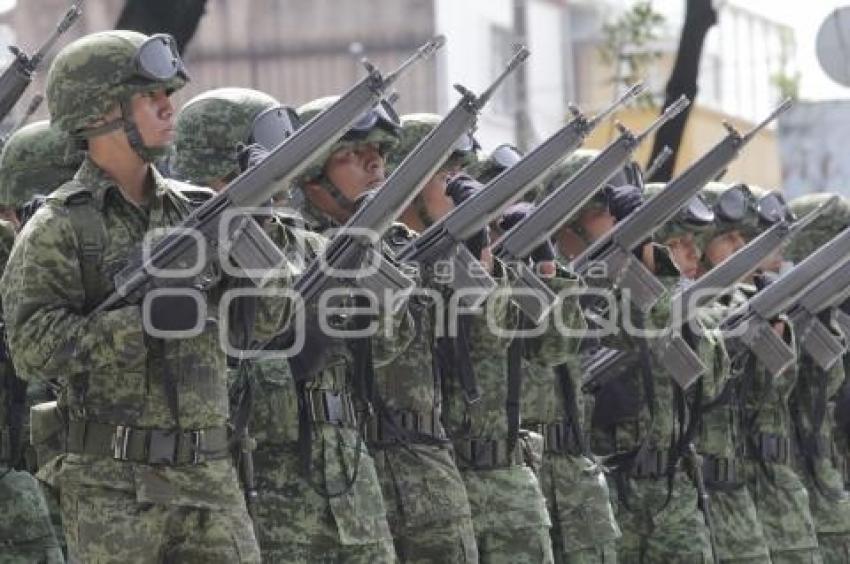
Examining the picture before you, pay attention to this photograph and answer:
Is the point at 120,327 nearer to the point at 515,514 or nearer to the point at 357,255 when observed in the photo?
the point at 357,255

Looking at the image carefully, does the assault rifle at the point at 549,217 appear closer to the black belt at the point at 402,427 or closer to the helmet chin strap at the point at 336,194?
the black belt at the point at 402,427

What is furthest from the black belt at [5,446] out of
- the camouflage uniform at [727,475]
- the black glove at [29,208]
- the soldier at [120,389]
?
the camouflage uniform at [727,475]

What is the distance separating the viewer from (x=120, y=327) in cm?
820

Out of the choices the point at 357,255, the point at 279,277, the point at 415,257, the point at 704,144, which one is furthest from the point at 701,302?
the point at 704,144

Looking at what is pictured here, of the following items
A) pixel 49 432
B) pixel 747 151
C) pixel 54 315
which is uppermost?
pixel 747 151

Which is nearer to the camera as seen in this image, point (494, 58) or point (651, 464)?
point (651, 464)

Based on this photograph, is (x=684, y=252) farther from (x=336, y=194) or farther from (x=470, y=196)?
(x=336, y=194)

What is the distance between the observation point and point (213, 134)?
10336 mm

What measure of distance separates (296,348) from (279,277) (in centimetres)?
95

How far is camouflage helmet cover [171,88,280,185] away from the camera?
1030 centimetres

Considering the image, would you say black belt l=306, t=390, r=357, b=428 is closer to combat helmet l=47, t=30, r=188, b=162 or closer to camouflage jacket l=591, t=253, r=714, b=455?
combat helmet l=47, t=30, r=188, b=162

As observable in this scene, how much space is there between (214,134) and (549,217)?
161 cm

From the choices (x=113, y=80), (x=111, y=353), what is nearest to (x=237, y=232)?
(x=111, y=353)

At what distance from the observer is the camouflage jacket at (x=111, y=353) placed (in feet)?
27.0
